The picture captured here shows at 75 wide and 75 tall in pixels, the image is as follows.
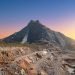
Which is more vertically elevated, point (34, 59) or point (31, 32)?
point (31, 32)

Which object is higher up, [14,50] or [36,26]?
[36,26]

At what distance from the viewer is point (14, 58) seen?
74125mm

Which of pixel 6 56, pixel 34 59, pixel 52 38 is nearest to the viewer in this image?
Result: pixel 6 56

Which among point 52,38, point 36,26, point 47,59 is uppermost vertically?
point 36,26

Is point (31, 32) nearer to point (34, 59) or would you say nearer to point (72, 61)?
point (72, 61)

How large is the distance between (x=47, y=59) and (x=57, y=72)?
49.0ft

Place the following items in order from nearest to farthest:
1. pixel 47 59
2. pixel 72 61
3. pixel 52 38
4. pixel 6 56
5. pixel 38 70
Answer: pixel 6 56 < pixel 38 70 < pixel 47 59 < pixel 72 61 < pixel 52 38

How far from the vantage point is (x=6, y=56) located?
71.3 m

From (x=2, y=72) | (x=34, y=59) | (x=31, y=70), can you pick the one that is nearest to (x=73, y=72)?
(x=34, y=59)

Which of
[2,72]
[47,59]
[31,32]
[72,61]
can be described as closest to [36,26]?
[31,32]

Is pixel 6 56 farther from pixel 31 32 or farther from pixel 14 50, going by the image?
pixel 31 32

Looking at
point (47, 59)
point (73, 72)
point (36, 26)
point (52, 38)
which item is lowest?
point (73, 72)

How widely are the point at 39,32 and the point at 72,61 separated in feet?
275

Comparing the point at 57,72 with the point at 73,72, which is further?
the point at 73,72
